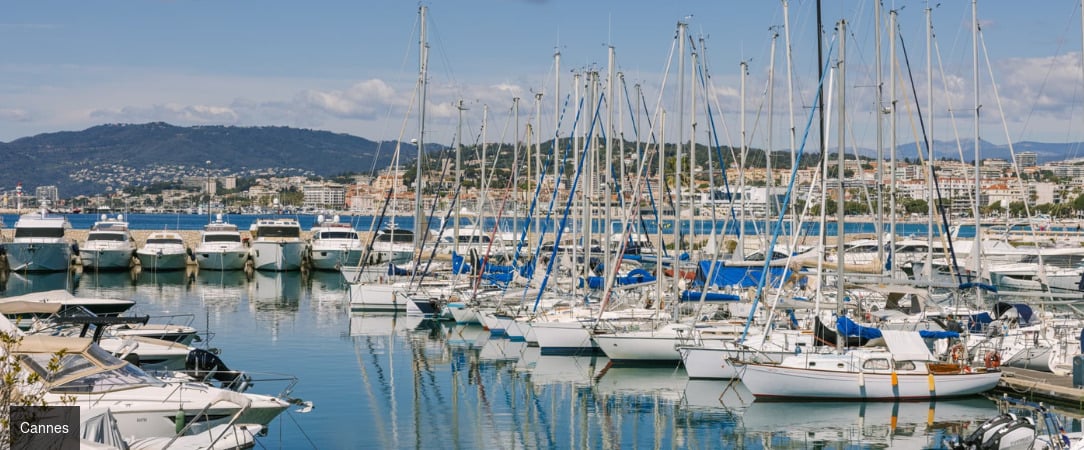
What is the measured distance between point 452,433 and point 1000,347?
48.6 feet

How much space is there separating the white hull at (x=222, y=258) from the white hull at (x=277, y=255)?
0.80m

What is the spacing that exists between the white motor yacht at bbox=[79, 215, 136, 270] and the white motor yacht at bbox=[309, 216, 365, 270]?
36.3 ft

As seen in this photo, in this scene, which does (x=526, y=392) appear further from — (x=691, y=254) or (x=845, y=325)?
(x=691, y=254)

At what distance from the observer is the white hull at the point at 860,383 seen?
2639cm

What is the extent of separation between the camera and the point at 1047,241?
68.6m

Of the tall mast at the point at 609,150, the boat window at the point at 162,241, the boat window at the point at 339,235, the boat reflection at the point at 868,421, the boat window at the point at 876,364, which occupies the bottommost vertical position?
the boat reflection at the point at 868,421

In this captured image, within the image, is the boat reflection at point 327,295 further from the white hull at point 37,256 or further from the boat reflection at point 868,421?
the boat reflection at point 868,421

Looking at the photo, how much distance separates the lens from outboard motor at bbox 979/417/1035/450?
19.3m

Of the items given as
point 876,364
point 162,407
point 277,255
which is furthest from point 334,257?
point 162,407

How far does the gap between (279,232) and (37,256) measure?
1412 centimetres

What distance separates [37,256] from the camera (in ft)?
219

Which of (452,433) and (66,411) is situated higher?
(66,411)

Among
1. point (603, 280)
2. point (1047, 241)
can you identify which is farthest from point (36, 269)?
point (1047, 241)

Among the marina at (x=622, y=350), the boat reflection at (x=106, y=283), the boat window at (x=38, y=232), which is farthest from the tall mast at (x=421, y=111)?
the boat window at (x=38, y=232)
